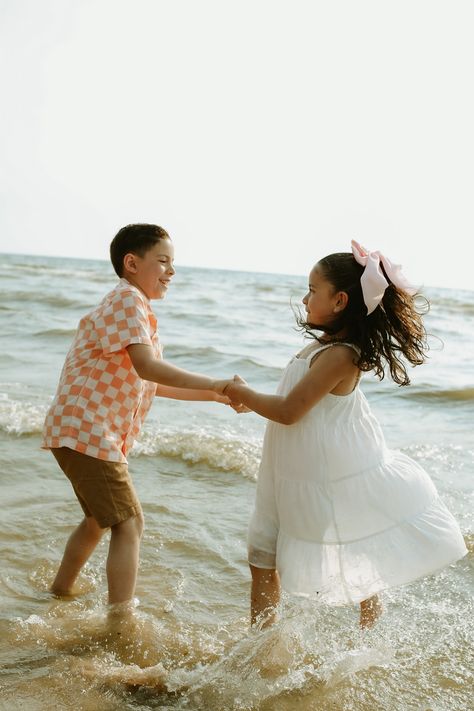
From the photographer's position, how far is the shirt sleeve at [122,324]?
302cm

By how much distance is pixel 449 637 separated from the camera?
3.24m

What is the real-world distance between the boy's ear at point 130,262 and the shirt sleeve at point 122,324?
0.15 metres

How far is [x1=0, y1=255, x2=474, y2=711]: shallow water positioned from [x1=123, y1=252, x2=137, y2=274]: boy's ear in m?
1.37

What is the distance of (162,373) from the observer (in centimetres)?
294

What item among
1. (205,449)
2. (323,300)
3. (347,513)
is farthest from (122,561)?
(205,449)

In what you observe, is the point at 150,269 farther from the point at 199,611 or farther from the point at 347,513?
the point at 199,611

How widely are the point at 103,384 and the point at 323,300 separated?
88cm

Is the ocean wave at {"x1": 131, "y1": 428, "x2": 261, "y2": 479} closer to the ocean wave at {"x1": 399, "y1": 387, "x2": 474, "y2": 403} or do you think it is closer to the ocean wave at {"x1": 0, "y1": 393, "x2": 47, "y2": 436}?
the ocean wave at {"x1": 0, "y1": 393, "x2": 47, "y2": 436}

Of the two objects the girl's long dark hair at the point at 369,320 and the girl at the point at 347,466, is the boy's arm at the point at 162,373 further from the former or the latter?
the girl's long dark hair at the point at 369,320

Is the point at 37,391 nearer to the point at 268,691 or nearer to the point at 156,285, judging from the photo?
the point at 156,285

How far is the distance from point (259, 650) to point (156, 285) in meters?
1.43

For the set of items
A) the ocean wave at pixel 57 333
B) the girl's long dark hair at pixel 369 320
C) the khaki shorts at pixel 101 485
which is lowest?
the ocean wave at pixel 57 333

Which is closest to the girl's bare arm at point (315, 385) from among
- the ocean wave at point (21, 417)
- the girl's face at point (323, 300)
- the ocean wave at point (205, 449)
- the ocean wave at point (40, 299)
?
the girl's face at point (323, 300)

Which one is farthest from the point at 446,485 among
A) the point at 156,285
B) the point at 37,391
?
the point at 37,391
